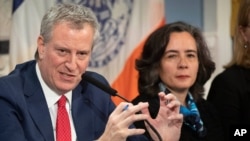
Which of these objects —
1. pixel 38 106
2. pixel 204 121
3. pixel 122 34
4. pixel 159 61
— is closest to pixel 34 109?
pixel 38 106

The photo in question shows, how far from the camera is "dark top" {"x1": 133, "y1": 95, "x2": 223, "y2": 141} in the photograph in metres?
1.81

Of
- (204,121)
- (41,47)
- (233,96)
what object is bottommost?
(204,121)

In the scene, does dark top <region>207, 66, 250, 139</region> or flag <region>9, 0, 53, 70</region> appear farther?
flag <region>9, 0, 53, 70</region>

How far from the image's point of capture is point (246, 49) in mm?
1924

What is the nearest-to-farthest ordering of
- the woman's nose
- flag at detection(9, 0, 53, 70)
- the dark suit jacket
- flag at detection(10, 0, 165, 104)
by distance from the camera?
1. the dark suit jacket
2. the woman's nose
3. flag at detection(9, 0, 53, 70)
4. flag at detection(10, 0, 165, 104)

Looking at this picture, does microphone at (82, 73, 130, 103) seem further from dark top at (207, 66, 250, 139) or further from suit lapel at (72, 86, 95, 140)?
dark top at (207, 66, 250, 139)

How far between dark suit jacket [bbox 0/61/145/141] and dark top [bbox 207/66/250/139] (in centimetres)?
57

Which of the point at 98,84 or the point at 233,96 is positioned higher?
the point at 98,84

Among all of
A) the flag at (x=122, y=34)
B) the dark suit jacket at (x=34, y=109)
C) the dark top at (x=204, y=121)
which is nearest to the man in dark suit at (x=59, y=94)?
the dark suit jacket at (x=34, y=109)

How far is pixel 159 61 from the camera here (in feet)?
6.12

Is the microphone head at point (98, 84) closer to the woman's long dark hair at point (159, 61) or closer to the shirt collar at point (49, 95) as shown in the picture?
the shirt collar at point (49, 95)

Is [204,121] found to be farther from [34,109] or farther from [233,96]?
[34,109]

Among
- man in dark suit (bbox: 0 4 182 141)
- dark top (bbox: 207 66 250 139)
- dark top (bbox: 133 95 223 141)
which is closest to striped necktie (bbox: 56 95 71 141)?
man in dark suit (bbox: 0 4 182 141)

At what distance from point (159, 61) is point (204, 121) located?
0.32 metres
